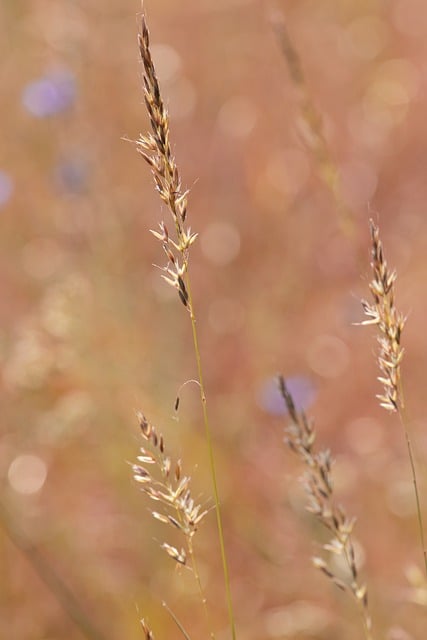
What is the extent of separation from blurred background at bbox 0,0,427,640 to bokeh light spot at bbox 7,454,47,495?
0.01 metres

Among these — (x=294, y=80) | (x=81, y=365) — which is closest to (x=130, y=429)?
(x=81, y=365)

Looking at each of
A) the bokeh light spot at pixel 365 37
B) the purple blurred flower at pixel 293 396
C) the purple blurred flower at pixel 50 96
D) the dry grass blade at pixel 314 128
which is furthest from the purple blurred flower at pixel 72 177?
the bokeh light spot at pixel 365 37

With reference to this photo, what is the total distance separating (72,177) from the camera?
10.4 feet

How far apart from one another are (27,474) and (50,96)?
3.94ft

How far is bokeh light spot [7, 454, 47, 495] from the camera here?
2771 millimetres

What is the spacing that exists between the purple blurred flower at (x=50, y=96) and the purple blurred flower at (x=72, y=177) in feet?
0.81

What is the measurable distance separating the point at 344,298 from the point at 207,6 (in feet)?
7.08

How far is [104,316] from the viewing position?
3.14 meters

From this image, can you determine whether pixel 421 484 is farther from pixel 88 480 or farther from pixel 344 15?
pixel 344 15

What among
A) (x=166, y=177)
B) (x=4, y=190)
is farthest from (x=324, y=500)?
(x=4, y=190)

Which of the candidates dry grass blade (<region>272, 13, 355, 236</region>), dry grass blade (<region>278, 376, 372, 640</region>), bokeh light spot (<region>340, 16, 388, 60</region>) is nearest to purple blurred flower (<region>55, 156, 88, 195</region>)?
dry grass blade (<region>272, 13, 355, 236</region>)

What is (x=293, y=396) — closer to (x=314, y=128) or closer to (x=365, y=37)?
(x=314, y=128)

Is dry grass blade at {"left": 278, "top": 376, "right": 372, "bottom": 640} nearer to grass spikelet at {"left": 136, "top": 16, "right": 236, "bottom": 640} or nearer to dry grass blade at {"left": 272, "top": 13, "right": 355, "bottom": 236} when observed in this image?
grass spikelet at {"left": 136, "top": 16, "right": 236, "bottom": 640}

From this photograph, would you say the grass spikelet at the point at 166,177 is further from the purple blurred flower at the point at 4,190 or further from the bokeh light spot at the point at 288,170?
the bokeh light spot at the point at 288,170
